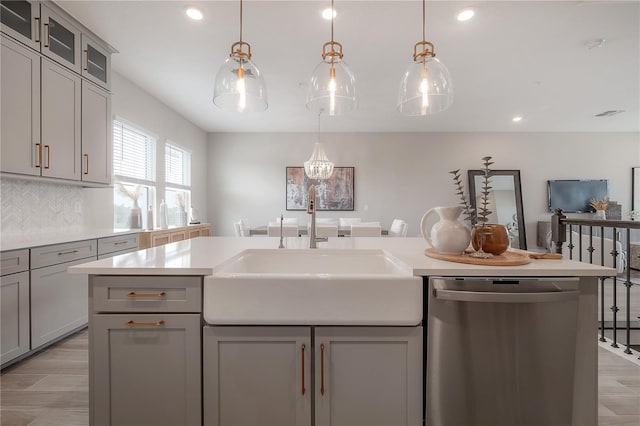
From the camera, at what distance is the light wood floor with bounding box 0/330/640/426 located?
A: 1.60 meters

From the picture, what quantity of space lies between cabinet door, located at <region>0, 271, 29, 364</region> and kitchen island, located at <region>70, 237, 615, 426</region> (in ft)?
4.43

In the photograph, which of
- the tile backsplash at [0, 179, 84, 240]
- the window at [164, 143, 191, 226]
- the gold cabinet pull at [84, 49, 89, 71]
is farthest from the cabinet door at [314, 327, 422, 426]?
the window at [164, 143, 191, 226]

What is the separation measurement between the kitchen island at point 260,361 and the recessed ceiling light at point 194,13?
2236mm

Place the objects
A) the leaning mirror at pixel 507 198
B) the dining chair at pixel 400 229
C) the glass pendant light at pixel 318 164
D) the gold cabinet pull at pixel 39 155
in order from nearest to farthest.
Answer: the gold cabinet pull at pixel 39 155, the glass pendant light at pixel 318 164, the dining chair at pixel 400 229, the leaning mirror at pixel 507 198

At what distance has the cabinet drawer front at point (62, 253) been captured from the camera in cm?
212

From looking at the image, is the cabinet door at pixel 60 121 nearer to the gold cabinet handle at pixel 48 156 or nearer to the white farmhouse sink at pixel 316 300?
the gold cabinet handle at pixel 48 156

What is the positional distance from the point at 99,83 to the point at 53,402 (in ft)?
9.16

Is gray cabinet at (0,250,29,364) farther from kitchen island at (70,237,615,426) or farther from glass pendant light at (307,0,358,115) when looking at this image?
glass pendant light at (307,0,358,115)

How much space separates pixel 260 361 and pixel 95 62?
336cm

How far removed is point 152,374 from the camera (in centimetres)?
117

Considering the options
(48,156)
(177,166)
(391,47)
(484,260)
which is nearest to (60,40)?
(48,156)

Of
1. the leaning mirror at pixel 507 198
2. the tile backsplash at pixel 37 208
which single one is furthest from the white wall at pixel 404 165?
the tile backsplash at pixel 37 208

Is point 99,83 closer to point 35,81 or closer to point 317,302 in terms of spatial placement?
point 35,81

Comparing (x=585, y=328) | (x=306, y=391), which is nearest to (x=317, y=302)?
(x=306, y=391)
